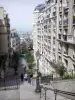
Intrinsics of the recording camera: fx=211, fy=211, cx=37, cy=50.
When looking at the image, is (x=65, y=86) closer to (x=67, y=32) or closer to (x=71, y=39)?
(x=71, y=39)

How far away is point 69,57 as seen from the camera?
27688 millimetres

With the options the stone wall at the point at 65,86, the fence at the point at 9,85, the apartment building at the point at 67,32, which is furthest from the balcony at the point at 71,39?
the stone wall at the point at 65,86

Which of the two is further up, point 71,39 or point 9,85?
point 71,39

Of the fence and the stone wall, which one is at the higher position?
the stone wall

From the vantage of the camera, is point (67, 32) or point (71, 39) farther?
point (67, 32)

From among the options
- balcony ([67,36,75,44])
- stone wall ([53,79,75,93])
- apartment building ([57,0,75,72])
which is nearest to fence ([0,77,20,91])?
stone wall ([53,79,75,93])

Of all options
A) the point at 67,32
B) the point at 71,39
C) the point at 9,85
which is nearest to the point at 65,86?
the point at 9,85

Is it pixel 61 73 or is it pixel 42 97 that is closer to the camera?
pixel 42 97

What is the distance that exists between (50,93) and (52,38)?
975 inches

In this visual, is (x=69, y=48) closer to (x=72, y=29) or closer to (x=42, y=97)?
(x=72, y=29)

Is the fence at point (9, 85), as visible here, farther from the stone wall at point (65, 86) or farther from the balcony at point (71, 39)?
the balcony at point (71, 39)

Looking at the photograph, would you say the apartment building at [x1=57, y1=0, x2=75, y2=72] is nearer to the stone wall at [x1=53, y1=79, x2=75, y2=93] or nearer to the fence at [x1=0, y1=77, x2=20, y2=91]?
the fence at [x1=0, y1=77, x2=20, y2=91]

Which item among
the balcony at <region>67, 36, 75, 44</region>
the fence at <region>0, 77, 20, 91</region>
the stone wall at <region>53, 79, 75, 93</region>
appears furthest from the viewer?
the balcony at <region>67, 36, 75, 44</region>

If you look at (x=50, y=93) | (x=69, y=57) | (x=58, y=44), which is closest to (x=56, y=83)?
(x=50, y=93)
